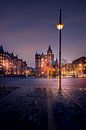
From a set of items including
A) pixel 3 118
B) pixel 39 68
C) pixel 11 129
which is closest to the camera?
pixel 11 129

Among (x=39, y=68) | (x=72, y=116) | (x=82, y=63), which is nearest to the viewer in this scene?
(x=72, y=116)

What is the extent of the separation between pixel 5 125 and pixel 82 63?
159 m

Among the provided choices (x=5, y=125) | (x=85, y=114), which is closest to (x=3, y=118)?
Result: (x=5, y=125)

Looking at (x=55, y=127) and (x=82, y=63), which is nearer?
(x=55, y=127)

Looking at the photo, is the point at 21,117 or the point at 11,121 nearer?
the point at 11,121

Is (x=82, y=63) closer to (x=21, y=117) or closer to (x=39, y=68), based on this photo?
(x=39, y=68)

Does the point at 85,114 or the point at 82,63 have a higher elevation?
the point at 82,63

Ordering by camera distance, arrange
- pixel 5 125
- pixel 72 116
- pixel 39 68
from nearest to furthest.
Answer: pixel 5 125
pixel 72 116
pixel 39 68

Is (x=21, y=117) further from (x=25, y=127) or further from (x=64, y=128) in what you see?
(x=64, y=128)

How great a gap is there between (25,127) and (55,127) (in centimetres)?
100

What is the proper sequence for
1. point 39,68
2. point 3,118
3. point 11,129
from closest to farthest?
point 11,129
point 3,118
point 39,68

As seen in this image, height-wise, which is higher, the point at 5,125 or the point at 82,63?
the point at 82,63

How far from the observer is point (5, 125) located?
619 centimetres

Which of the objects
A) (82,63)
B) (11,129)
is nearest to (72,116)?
(11,129)
